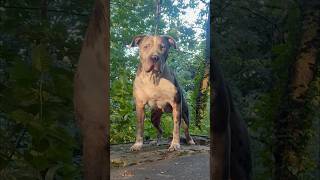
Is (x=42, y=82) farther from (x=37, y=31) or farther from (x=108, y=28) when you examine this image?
(x=108, y=28)

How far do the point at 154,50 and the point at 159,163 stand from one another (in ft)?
1.55

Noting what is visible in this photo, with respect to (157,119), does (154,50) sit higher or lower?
higher

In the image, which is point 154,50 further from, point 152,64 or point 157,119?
point 157,119

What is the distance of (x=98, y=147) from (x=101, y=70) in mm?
312

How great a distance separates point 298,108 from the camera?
164 cm

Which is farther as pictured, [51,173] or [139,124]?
[139,124]

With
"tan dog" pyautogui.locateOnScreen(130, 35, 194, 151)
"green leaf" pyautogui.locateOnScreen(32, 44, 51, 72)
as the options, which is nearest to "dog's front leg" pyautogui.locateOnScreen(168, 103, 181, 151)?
"tan dog" pyautogui.locateOnScreen(130, 35, 194, 151)

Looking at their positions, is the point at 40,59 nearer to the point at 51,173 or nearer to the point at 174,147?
the point at 51,173

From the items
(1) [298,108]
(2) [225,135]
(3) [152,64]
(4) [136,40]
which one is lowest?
(2) [225,135]

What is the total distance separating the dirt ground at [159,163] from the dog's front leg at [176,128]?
0.07ft

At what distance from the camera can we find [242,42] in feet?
5.45

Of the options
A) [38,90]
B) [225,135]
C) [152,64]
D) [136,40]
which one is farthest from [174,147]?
[38,90]

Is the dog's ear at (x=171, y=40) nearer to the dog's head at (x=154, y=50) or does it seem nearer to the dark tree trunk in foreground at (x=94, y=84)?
the dog's head at (x=154, y=50)

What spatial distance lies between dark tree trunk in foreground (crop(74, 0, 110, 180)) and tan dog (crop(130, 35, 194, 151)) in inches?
5.6
